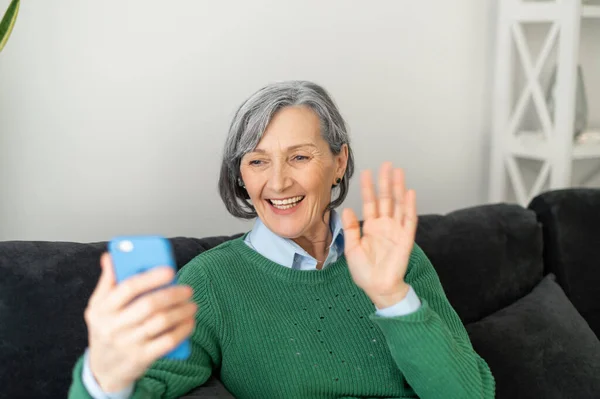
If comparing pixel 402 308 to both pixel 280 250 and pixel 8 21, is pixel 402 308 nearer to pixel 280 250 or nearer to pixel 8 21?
pixel 280 250

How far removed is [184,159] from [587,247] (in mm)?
1146

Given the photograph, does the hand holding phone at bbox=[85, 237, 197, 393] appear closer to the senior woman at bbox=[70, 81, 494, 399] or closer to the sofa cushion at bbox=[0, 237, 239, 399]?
the senior woman at bbox=[70, 81, 494, 399]

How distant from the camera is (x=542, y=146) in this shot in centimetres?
239

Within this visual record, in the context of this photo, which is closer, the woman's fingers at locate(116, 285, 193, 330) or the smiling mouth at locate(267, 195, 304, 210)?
the woman's fingers at locate(116, 285, 193, 330)

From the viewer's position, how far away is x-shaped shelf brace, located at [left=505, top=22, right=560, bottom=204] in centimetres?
234

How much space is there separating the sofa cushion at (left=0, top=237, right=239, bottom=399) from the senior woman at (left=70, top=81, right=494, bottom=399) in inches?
9.2

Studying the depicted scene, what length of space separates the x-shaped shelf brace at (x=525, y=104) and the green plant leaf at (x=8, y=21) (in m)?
1.60

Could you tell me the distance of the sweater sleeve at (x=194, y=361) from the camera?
119cm

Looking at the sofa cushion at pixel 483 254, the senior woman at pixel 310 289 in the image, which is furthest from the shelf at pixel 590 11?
the senior woman at pixel 310 289

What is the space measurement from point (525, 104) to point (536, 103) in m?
0.04

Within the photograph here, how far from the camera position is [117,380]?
951 mm

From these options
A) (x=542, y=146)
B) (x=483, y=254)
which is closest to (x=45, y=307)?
(x=483, y=254)

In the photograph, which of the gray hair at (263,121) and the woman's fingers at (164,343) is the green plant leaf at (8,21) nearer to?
the gray hair at (263,121)

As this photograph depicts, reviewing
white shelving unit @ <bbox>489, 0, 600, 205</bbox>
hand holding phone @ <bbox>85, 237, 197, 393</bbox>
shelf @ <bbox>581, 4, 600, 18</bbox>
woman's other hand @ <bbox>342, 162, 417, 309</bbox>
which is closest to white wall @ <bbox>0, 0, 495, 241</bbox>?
white shelving unit @ <bbox>489, 0, 600, 205</bbox>
